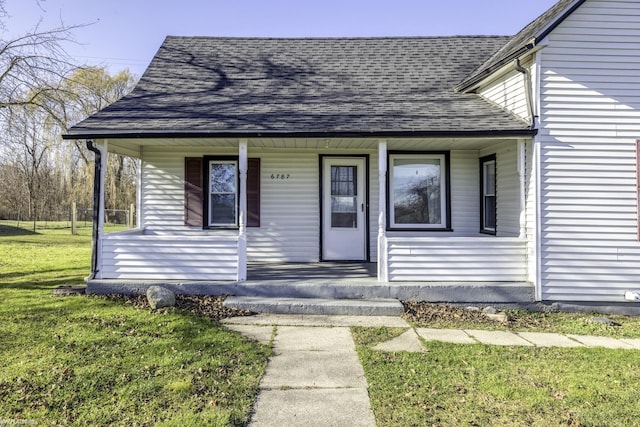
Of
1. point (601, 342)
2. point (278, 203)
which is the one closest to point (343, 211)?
point (278, 203)

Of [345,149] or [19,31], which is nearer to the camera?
[345,149]

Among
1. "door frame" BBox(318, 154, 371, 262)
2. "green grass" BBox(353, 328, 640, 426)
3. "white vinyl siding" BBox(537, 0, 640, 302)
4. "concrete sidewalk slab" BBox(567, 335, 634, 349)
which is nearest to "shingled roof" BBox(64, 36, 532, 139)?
"white vinyl siding" BBox(537, 0, 640, 302)

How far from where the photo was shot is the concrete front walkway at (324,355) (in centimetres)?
321

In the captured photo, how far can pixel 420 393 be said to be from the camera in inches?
139

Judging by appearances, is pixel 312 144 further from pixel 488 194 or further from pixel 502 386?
pixel 502 386

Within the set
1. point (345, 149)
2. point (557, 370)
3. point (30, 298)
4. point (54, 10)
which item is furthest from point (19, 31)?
point (557, 370)

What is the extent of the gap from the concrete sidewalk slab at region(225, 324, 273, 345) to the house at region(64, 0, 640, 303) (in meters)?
1.34

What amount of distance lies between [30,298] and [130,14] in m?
8.34

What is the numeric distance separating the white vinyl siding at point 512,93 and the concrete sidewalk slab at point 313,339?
A: 14.4ft

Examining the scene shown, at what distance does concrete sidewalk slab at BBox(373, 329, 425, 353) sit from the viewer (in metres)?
4.66

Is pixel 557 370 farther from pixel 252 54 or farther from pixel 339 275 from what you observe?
pixel 252 54

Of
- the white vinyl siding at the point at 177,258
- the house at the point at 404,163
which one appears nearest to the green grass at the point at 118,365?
the white vinyl siding at the point at 177,258

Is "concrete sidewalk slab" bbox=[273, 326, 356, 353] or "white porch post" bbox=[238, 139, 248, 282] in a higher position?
"white porch post" bbox=[238, 139, 248, 282]

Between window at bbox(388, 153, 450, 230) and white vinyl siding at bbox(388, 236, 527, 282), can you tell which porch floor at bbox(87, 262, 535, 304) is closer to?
white vinyl siding at bbox(388, 236, 527, 282)
